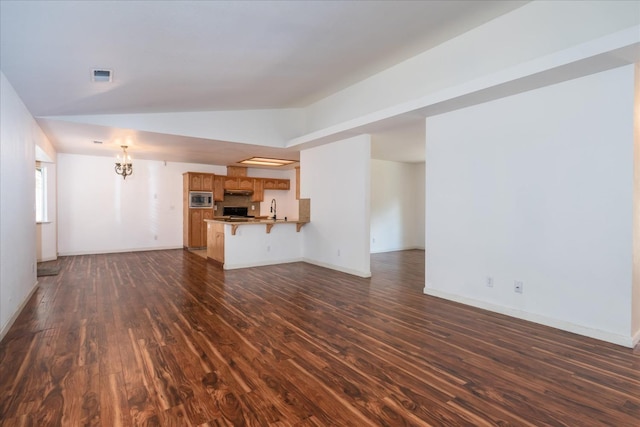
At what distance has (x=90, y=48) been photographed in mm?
2664

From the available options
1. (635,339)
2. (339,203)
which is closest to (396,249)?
(339,203)

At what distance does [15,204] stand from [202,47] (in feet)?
9.27

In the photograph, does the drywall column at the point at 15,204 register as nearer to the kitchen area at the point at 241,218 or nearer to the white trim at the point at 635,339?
the kitchen area at the point at 241,218

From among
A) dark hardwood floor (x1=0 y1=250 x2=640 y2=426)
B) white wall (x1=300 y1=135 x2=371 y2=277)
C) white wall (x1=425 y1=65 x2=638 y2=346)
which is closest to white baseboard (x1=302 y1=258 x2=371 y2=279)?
white wall (x1=300 y1=135 x2=371 y2=277)

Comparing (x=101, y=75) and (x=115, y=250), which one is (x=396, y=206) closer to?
(x=101, y=75)

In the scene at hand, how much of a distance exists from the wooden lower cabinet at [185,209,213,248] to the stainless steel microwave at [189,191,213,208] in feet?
0.47

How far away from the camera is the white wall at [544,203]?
2916 mm

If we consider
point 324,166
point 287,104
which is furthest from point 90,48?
point 324,166

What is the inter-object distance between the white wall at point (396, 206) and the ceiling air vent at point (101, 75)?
21.3 feet

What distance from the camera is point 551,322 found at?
10.8ft

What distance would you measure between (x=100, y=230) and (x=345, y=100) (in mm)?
7016

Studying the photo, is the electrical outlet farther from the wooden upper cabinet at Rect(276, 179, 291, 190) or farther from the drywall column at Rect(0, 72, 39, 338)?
the wooden upper cabinet at Rect(276, 179, 291, 190)

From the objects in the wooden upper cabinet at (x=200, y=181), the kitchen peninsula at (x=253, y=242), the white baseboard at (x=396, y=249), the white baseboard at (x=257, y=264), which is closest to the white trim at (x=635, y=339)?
the kitchen peninsula at (x=253, y=242)

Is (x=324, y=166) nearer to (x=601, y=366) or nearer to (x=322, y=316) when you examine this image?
(x=322, y=316)
